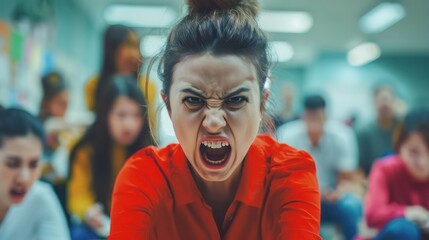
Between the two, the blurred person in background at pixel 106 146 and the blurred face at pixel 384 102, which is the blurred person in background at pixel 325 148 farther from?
the blurred person in background at pixel 106 146

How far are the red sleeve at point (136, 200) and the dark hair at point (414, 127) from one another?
119 centimetres

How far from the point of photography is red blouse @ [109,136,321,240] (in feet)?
3.08

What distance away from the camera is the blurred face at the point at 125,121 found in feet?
5.97

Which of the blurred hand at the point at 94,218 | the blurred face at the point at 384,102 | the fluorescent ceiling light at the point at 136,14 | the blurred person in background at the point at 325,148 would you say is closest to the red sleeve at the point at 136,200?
the blurred hand at the point at 94,218

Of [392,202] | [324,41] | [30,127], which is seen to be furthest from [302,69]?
[30,127]

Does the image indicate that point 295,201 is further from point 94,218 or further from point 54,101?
point 54,101

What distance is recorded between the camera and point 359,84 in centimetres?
871

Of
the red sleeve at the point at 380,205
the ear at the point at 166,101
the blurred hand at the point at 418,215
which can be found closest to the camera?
the ear at the point at 166,101

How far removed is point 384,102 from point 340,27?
3.59 meters

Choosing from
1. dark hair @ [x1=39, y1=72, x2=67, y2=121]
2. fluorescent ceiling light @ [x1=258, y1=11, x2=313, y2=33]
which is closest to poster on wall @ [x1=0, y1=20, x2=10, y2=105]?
dark hair @ [x1=39, y1=72, x2=67, y2=121]

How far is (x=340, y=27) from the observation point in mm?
6754

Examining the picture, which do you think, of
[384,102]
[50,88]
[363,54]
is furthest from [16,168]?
[363,54]

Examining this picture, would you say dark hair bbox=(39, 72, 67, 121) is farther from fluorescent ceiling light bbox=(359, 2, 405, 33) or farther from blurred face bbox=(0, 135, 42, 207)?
fluorescent ceiling light bbox=(359, 2, 405, 33)

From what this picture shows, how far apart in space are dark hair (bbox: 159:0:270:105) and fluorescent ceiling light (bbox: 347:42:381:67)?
7.12 meters
